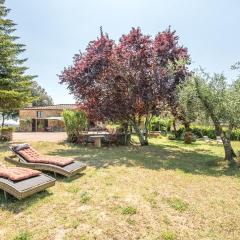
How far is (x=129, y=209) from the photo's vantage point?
764 cm

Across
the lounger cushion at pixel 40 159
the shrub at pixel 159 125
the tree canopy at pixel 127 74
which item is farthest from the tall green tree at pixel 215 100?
the shrub at pixel 159 125

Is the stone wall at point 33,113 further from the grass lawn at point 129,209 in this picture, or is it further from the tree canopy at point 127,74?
the grass lawn at point 129,209

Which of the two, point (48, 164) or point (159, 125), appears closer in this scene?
point (48, 164)

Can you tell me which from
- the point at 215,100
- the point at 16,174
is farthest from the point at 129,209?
the point at 215,100

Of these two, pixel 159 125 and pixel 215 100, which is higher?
pixel 215 100

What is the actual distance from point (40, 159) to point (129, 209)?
17.8 feet

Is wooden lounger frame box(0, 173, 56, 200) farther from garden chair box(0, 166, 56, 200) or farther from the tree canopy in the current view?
the tree canopy

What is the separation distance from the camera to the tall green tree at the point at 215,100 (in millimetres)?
13859

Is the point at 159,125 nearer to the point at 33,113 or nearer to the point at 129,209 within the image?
the point at 33,113

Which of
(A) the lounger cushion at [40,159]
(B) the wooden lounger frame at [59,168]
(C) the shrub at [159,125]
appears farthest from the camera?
(C) the shrub at [159,125]


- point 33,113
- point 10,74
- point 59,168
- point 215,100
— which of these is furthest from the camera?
point 33,113

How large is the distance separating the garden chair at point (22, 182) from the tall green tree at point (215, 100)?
9484mm

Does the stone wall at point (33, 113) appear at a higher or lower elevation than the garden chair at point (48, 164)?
higher

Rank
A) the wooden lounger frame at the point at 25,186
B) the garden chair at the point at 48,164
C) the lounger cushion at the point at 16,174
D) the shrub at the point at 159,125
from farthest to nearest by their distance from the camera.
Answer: the shrub at the point at 159,125
the garden chair at the point at 48,164
the lounger cushion at the point at 16,174
the wooden lounger frame at the point at 25,186
